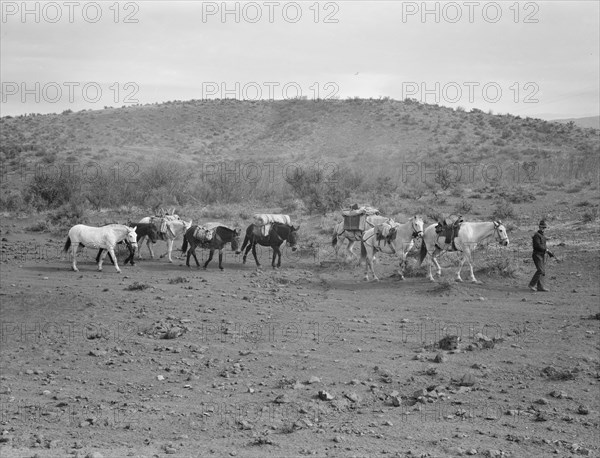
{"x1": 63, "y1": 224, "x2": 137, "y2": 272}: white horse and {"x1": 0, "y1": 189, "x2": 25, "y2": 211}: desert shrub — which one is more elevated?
{"x1": 0, "y1": 189, "x2": 25, "y2": 211}: desert shrub

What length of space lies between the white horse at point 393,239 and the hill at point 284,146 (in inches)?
739

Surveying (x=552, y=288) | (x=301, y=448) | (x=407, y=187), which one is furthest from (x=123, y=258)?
(x=407, y=187)

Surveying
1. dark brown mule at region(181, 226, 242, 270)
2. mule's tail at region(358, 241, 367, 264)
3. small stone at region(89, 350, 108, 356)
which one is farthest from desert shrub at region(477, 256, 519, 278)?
small stone at region(89, 350, 108, 356)

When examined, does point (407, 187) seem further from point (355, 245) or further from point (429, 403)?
point (429, 403)

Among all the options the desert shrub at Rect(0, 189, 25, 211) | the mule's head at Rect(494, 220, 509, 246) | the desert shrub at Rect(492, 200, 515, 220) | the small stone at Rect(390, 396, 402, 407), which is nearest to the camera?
the small stone at Rect(390, 396, 402, 407)

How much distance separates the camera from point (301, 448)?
10.1 metres

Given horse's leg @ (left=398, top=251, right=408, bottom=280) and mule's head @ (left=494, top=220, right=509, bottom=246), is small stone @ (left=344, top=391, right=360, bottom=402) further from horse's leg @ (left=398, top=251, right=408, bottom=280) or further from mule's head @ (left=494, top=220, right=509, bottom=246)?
mule's head @ (left=494, top=220, right=509, bottom=246)

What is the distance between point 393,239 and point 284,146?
52.6 m

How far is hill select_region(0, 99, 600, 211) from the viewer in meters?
43.9

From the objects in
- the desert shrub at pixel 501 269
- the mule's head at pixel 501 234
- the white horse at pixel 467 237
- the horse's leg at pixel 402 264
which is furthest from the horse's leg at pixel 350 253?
the mule's head at pixel 501 234

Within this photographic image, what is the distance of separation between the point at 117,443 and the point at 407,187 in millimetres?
34296

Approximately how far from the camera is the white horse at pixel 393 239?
20.4 meters

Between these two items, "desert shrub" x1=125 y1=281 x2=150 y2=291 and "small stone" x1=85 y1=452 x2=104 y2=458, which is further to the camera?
"desert shrub" x1=125 y1=281 x2=150 y2=291

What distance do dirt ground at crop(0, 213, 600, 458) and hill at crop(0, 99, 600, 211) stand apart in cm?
2049
